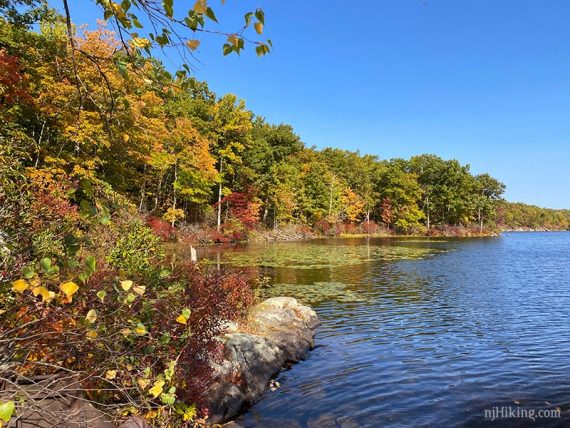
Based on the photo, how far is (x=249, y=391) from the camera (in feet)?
23.2

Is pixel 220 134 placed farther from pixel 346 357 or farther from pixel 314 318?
pixel 346 357

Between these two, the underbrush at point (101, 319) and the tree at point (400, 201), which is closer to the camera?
the underbrush at point (101, 319)

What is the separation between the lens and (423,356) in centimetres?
928

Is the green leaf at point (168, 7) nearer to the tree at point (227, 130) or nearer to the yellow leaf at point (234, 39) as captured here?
the yellow leaf at point (234, 39)

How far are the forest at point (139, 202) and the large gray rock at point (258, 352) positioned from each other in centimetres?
73

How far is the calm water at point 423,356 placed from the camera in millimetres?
6680

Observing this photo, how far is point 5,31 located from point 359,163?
7182 centimetres

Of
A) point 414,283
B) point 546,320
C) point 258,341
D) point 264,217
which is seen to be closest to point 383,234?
point 264,217

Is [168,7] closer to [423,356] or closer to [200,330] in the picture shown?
[200,330]

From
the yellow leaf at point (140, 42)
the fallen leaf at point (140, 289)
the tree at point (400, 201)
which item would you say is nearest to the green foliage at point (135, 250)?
the fallen leaf at point (140, 289)

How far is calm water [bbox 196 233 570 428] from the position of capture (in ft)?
A: 21.9

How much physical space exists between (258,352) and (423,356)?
4.04 m

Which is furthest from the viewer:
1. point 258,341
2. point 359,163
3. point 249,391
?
point 359,163

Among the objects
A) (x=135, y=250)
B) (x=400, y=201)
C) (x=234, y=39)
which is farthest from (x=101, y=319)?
(x=400, y=201)
